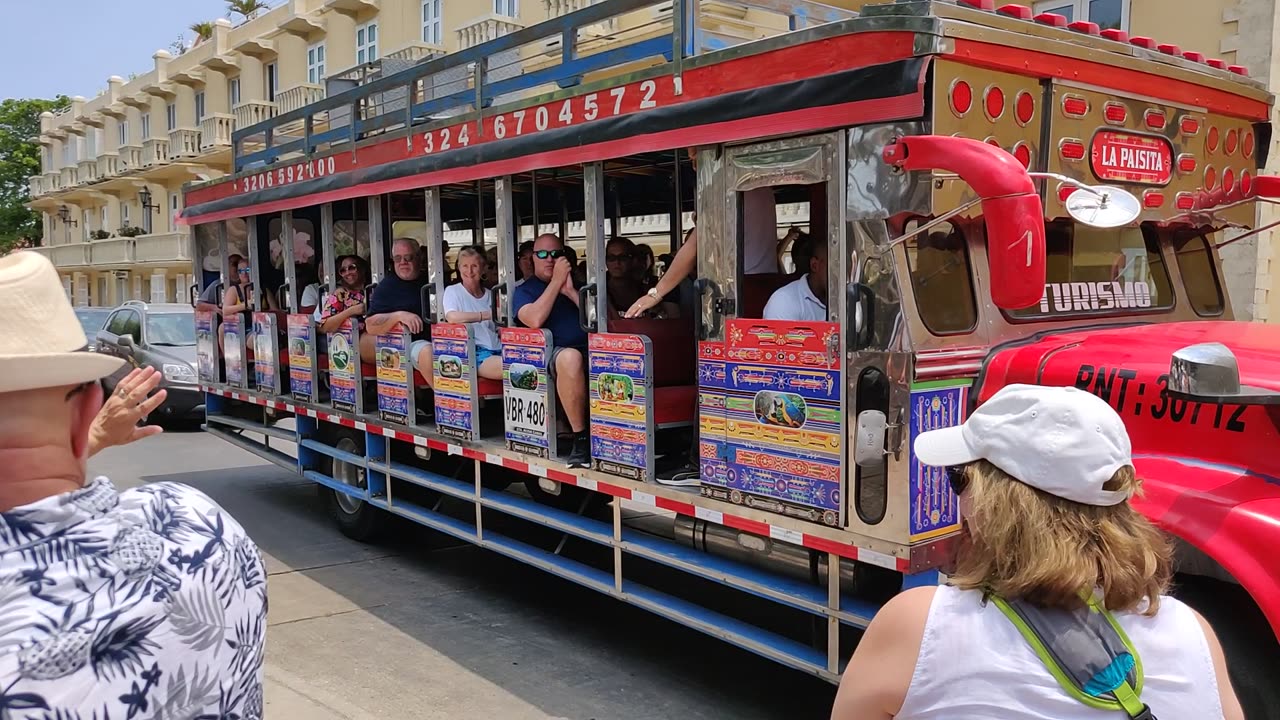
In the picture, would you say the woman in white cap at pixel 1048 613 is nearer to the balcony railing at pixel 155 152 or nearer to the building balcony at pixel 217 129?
the building balcony at pixel 217 129

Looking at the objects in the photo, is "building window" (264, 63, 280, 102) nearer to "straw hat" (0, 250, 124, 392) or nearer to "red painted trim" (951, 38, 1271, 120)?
"red painted trim" (951, 38, 1271, 120)

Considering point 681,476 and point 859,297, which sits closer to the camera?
point 859,297

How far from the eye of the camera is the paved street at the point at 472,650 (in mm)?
4863

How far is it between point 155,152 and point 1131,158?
41876mm

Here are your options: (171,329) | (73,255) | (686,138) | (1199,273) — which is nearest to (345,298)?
(686,138)

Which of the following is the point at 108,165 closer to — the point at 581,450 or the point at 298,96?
the point at 298,96

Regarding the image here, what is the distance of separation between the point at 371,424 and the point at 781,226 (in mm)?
3295

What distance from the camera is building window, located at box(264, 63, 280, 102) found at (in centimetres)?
3400

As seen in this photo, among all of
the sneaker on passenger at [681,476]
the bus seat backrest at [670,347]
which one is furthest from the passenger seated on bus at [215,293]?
the sneaker on passenger at [681,476]

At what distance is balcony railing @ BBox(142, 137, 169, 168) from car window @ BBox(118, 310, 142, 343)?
2556 centimetres

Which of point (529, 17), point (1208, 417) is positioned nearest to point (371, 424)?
point (1208, 417)

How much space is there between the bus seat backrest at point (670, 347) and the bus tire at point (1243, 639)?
317cm

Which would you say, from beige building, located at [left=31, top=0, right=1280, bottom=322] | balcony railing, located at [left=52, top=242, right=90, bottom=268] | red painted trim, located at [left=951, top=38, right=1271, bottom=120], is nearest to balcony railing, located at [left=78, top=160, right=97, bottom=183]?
beige building, located at [left=31, top=0, right=1280, bottom=322]

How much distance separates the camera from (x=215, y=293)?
10.2 m
